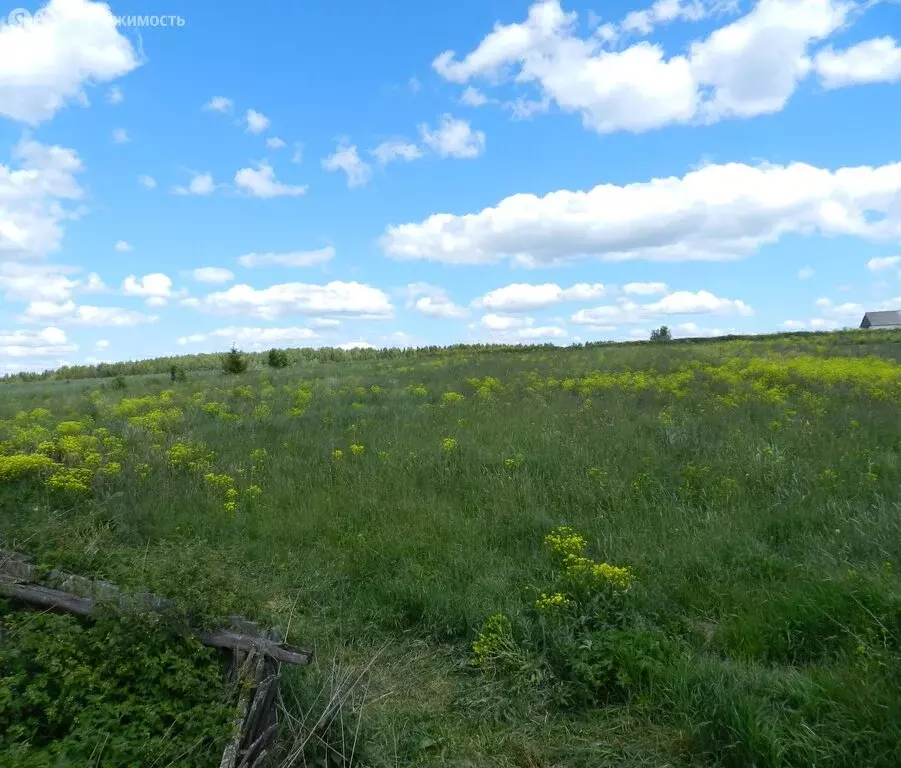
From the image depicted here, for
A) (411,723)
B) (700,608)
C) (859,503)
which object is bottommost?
(411,723)

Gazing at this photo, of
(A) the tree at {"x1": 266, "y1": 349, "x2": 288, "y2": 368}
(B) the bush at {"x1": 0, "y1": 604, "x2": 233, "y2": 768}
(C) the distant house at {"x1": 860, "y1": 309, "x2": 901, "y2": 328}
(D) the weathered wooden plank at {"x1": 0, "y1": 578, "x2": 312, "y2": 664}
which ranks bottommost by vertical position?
(B) the bush at {"x1": 0, "y1": 604, "x2": 233, "y2": 768}

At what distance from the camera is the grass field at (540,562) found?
→ 3.26 meters

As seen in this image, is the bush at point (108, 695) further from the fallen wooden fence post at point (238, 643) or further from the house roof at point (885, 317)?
the house roof at point (885, 317)

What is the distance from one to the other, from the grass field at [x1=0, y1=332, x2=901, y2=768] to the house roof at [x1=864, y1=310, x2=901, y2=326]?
7449 centimetres

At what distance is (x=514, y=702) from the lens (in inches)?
142

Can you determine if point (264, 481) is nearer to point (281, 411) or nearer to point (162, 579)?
point (162, 579)

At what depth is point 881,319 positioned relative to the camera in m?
71.1

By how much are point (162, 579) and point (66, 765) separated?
1180 mm

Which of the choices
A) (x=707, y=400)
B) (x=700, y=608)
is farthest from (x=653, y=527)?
(x=707, y=400)

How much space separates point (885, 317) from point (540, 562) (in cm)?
8446

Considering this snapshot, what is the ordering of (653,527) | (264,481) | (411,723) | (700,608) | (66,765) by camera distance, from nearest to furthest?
1. (66,765)
2. (411,723)
3. (700,608)
4. (653,527)
5. (264,481)

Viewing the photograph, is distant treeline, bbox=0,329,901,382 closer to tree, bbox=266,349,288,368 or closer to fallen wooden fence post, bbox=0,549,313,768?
tree, bbox=266,349,288,368

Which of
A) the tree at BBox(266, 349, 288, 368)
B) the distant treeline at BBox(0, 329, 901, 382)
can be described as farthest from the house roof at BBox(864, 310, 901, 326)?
the tree at BBox(266, 349, 288, 368)

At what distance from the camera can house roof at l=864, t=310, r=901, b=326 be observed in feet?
228
